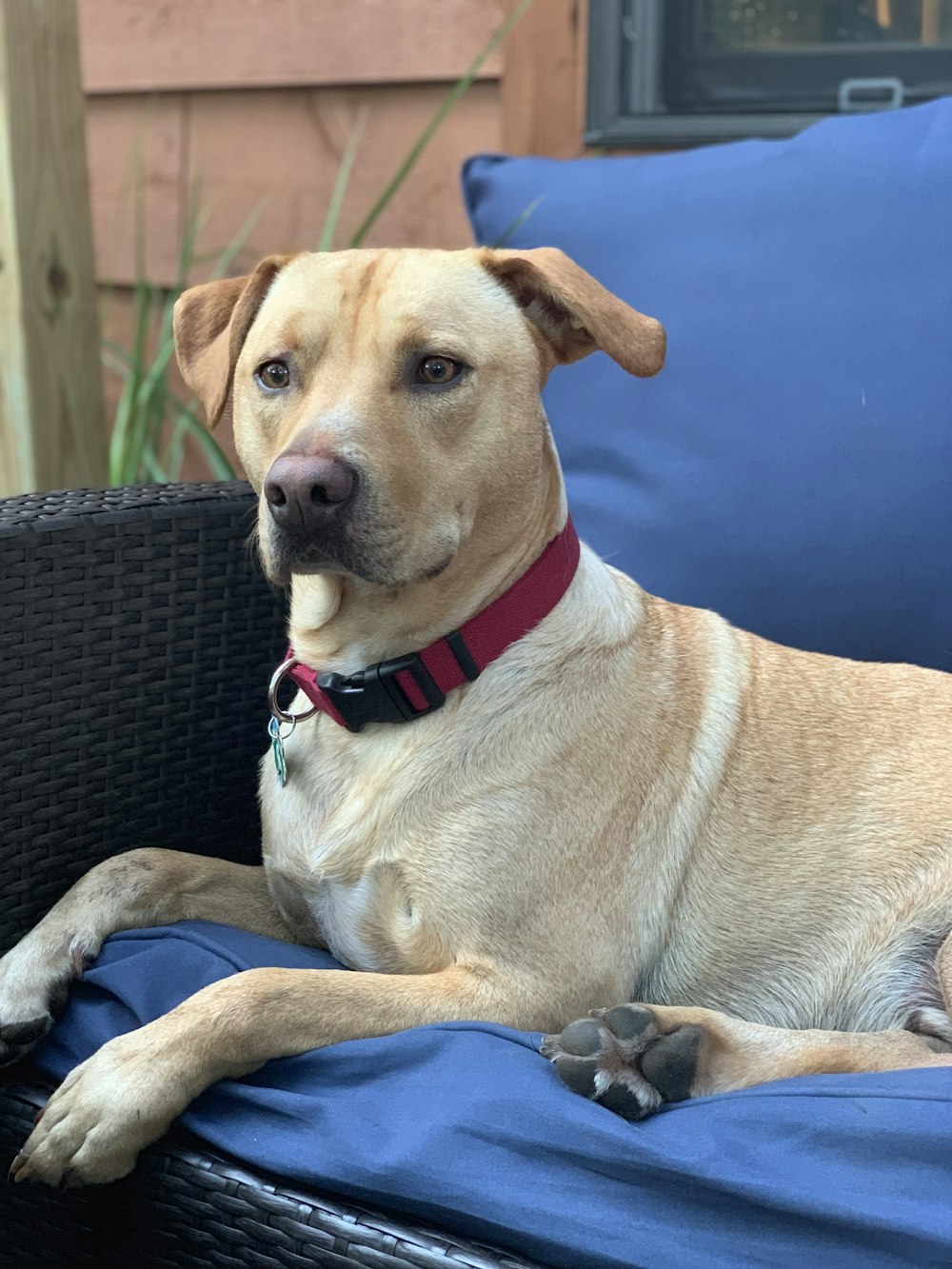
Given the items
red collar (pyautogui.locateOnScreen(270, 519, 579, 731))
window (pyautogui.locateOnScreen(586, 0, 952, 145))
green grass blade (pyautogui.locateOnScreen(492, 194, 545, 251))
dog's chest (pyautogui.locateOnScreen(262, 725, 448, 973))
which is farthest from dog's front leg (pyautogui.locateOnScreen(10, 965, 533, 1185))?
window (pyautogui.locateOnScreen(586, 0, 952, 145))

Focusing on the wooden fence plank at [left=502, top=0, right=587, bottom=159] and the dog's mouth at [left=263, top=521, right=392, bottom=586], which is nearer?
the dog's mouth at [left=263, top=521, right=392, bottom=586]

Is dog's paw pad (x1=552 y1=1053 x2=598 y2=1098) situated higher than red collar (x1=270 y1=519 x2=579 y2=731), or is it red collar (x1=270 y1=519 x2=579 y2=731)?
red collar (x1=270 y1=519 x2=579 y2=731)

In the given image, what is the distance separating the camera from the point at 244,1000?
54.5 inches

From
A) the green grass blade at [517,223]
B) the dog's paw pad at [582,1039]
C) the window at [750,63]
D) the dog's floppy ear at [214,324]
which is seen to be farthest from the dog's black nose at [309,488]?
the window at [750,63]

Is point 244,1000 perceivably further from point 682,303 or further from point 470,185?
point 470,185

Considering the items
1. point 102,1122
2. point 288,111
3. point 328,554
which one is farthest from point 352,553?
point 288,111

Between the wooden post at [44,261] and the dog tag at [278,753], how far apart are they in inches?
42.7

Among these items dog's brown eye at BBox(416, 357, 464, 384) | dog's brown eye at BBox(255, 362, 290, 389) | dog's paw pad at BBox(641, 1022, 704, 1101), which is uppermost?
dog's brown eye at BBox(416, 357, 464, 384)

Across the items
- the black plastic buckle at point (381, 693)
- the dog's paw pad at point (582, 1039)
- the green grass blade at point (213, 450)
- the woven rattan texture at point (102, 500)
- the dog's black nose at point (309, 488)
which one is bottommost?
the dog's paw pad at point (582, 1039)

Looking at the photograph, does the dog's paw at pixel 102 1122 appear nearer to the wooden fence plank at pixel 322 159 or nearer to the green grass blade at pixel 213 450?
the green grass blade at pixel 213 450

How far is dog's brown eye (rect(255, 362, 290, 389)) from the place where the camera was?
1.69 metres

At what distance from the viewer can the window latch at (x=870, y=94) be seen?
112 inches

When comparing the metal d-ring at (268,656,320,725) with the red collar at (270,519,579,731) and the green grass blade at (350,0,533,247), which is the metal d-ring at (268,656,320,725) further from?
the green grass blade at (350,0,533,247)

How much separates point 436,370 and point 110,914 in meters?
0.83
